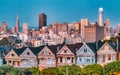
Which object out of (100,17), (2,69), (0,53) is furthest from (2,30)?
(2,69)

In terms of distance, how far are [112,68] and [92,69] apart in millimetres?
2192

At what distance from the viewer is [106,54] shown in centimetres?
5134

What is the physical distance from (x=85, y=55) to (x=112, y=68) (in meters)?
6.27

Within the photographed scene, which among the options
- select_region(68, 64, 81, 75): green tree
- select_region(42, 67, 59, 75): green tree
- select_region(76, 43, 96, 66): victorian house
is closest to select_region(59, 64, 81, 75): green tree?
select_region(68, 64, 81, 75): green tree

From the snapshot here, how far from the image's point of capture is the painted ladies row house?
51.7 metres

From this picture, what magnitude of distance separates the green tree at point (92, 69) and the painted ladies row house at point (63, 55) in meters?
3.77

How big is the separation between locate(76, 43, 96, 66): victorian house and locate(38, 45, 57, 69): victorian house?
3030 millimetres

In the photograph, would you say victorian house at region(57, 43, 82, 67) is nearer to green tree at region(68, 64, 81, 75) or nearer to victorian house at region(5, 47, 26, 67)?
green tree at region(68, 64, 81, 75)

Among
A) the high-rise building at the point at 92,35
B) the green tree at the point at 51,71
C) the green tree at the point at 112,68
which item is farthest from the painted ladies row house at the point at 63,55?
the high-rise building at the point at 92,35

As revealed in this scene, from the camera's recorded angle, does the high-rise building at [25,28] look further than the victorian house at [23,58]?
Yes

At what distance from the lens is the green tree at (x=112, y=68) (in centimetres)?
4669

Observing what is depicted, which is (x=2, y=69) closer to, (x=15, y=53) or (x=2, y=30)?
(x=15, y=53)

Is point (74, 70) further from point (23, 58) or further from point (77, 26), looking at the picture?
point (77, 26)

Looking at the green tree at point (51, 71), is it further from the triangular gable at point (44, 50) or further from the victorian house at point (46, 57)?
the triangular gable at point (44, 50)
